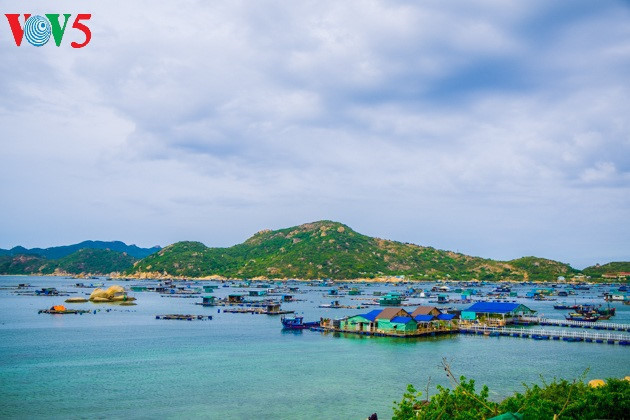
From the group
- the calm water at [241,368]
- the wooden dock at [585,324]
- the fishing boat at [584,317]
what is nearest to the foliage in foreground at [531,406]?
the calm water at [241,368]

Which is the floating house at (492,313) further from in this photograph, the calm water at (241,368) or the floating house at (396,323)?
the floating house at (396,323)

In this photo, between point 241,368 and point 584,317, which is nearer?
point 241,368

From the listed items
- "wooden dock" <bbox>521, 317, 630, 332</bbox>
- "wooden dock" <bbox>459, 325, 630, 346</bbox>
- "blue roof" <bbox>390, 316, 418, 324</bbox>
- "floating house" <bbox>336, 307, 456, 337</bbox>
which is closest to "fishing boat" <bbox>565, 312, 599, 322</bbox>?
"wooden dock" <bbox>521, 317, 630, 332</bbox>

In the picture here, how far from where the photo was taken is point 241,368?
44250 mm

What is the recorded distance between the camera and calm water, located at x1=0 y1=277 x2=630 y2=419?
3231 cm

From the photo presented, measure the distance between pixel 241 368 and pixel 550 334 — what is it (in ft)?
130

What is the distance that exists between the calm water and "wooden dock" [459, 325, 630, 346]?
2289 mm

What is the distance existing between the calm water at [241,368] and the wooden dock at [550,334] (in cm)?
229

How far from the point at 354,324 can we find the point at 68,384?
3660cm

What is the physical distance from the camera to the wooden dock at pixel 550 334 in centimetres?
5776

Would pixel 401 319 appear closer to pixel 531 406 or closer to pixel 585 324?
pixel 585 324

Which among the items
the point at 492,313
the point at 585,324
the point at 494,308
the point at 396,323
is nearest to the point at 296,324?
the point at 396,323

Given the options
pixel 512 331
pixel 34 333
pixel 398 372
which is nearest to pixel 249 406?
pixel 398 372

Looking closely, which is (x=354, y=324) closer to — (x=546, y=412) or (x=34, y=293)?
(x=546, y=412)
